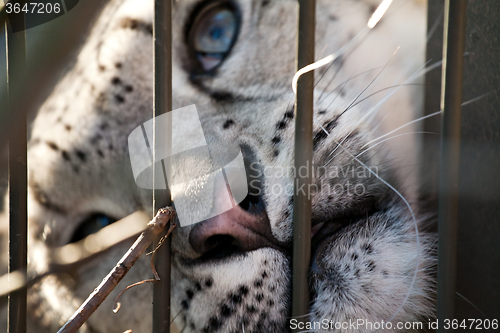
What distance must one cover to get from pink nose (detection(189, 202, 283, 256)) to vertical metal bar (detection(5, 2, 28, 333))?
394 millimetres

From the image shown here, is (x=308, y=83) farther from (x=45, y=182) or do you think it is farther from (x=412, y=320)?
(x=45, y=182)

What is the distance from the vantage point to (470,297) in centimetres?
106

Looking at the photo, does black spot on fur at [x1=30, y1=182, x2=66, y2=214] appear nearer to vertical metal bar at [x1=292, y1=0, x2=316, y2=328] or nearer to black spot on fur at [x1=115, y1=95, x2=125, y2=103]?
black spot on fur at [x1=115, y1=95, x2=125, y2=103]

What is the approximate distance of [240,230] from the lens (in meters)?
1.03

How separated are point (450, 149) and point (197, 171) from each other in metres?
0.56

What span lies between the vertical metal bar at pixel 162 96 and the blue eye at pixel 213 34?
41 cm

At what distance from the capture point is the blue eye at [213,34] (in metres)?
1.30

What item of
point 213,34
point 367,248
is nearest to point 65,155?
point 213,34

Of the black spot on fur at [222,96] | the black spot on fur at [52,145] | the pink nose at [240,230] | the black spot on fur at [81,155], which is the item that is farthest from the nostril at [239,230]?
the black spot on fur at [52,145]

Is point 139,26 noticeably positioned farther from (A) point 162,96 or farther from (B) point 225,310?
(B) point 225,310

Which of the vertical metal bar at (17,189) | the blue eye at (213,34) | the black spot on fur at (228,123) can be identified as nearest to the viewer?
the vertical metal bar at (17,189)

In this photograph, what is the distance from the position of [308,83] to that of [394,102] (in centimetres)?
36

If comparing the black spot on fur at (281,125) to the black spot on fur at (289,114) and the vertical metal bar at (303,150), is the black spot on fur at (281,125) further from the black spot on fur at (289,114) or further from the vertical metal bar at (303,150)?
the vertical metal bar at (303,150)

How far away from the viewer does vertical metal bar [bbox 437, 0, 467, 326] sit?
818 millimetres
